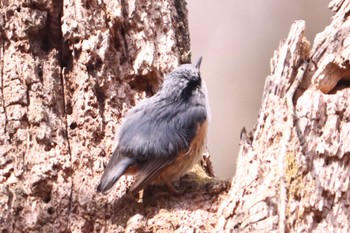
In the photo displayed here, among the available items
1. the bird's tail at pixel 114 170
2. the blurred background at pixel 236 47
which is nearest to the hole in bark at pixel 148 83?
the bird's tail at pixel 114 170

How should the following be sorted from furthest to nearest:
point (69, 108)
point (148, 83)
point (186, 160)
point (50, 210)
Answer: point (148, 83) < point (69, 108) < point (186, 160) < point (50, 210)

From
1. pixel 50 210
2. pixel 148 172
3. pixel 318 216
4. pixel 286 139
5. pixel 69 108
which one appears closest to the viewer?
pixel 318 216

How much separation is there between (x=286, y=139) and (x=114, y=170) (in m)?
0.73

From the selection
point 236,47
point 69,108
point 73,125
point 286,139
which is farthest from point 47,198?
point 236,47

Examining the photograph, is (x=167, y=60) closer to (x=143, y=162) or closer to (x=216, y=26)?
(x=143, y=162)

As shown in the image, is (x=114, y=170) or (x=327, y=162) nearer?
(x=327, y=162)

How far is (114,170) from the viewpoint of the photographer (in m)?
3.28

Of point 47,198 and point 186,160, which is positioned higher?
point 186,160

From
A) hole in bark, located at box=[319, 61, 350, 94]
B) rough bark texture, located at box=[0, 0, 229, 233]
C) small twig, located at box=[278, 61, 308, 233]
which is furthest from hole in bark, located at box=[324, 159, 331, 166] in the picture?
rough bark texture, located at box=[0, 0, 229, 233]

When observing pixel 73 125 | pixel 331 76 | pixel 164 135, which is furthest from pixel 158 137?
pixel 331 76

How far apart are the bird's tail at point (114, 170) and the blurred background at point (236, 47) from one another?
114 inches

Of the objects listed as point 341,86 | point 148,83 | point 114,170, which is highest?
point 148,83

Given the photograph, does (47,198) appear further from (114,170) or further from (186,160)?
(186,160)

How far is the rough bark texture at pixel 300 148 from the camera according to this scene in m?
2.95
